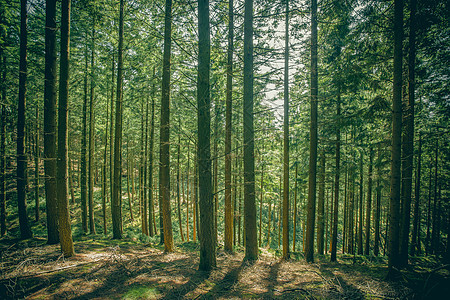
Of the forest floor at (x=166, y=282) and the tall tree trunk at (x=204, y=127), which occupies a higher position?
the tall tree trunk at (x=204, y=127)

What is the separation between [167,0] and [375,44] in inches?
359

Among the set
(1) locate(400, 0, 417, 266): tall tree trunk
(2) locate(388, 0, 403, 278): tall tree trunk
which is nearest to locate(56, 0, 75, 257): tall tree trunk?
(2) locate(388, 0, 403, 278): tall tree trunk

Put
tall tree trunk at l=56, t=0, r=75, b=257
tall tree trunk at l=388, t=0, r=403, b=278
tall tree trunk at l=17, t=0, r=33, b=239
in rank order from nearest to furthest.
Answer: tall tree trunk at l=56, t=0, r=75, b=257, tall tree trunk at l=388, t=0, r=403, b=278, tall tree trunk at l=17, t=0, r=33, b=239

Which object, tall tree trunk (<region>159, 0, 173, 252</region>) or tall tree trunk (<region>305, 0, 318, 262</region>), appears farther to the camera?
tall tree trunk (<region>305, 0, 318, 262</region>)

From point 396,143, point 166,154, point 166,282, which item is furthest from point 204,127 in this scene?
point 396,143

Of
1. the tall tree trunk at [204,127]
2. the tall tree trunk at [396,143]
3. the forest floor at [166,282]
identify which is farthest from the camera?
the tall tree trunk at [396,143]

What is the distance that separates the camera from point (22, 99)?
8.77 metres

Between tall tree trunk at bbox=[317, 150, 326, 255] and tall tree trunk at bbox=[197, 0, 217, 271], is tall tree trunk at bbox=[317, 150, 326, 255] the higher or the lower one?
the lower one

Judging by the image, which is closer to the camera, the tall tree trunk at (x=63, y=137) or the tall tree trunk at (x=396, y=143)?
the tall tree trunk at (x=63, y=137)

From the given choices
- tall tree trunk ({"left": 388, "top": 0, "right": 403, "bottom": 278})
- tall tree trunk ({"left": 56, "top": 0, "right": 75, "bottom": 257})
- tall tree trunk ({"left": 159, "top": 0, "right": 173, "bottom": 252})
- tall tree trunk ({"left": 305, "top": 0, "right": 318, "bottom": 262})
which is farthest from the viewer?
tall tree trunk ({"left": 305, "top": 0, "right": 318, "bottom": 262})

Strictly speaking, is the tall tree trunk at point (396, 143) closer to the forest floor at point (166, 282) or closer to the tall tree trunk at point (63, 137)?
the forest floor at point (166, 282)

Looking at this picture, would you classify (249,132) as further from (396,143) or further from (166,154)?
(396,143)

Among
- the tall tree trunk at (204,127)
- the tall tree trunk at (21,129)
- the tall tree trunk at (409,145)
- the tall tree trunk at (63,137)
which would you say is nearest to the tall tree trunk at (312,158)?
the tall tree trunk at (409,145)

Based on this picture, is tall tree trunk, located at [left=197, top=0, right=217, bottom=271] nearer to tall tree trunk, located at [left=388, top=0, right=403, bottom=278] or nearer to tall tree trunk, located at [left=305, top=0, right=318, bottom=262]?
tall tree trunk, located at [left=305, top=0, right=318, bottom=262]
